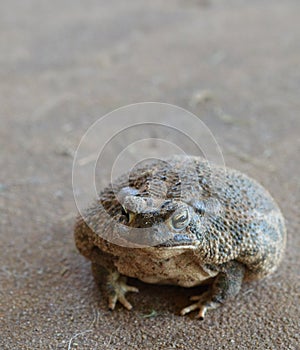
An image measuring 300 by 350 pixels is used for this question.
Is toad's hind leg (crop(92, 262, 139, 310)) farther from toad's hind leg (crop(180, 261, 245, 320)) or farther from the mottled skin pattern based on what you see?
toad's hind leg (crop(180, 261, 245, 320))

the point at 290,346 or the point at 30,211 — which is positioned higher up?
the point at 290,346

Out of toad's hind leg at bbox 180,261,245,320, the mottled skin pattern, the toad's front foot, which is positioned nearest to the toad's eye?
the mottled skin pattern

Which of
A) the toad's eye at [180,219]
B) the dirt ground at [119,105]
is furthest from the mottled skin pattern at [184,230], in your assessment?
the dirt ground at [119,105]

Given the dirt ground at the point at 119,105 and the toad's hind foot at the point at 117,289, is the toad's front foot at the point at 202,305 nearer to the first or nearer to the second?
the dirt ground at the point at 119,105

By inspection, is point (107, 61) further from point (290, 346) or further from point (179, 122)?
point (290, 346)

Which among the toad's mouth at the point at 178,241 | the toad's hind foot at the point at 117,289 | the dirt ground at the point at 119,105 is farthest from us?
the toad's hind foot at the point at 117,289

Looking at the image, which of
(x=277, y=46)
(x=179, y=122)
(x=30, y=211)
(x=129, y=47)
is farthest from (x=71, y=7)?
(x=30, y=211)
